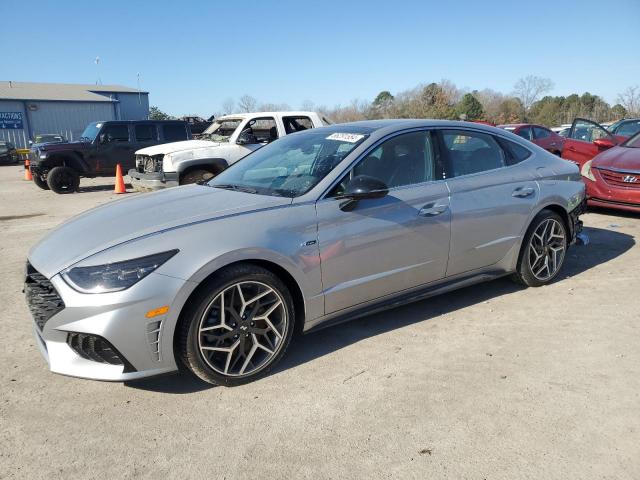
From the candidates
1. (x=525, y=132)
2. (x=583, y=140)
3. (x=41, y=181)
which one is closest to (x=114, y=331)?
(x=583, y=140)

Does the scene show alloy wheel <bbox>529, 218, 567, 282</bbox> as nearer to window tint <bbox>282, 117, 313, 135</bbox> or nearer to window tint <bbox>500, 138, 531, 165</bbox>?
window tint <bbox>500, 138, 531, 165</bbox>

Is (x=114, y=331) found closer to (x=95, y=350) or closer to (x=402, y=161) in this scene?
(x=95, y=350)

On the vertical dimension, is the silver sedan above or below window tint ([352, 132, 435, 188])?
below

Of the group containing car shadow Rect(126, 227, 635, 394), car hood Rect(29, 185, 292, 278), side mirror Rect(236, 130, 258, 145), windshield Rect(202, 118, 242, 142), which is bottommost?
car shadow Rect(126, 227, 635, 394)

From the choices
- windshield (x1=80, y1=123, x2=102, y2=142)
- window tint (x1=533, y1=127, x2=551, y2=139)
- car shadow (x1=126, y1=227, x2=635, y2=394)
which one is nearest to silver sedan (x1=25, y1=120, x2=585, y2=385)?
car shadow (x1=126, y1=227, x2=635, y2=394)

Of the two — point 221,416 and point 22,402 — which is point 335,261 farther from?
point 22,402

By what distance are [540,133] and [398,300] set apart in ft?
41.3

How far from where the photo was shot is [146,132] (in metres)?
13.7

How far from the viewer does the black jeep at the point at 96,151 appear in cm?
1284

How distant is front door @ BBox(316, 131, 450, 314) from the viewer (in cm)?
329

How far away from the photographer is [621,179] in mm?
7121

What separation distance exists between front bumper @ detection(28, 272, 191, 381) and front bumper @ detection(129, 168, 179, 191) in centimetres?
639

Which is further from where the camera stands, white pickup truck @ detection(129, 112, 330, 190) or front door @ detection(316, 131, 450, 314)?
white pickup truck @ detection(129, 112, 330, 190)

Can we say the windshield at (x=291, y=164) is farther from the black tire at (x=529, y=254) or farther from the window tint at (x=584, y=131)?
the window tint at (x=584, y=131)
